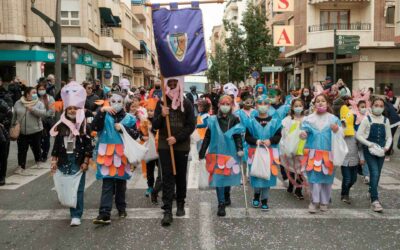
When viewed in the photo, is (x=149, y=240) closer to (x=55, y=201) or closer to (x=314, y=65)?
(x=55, y=201)

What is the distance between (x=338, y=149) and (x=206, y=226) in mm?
2252

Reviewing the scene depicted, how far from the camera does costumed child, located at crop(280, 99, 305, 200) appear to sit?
7855mm

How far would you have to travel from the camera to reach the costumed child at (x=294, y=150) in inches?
309

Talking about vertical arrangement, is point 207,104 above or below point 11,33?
below

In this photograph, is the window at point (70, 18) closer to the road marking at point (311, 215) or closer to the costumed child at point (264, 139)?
the costumed child at point (264, 139)

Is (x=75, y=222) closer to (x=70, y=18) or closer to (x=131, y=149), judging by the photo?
(x=131, y=149)

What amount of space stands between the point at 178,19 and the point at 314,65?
99.0 feet

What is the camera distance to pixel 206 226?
6051 millimetres

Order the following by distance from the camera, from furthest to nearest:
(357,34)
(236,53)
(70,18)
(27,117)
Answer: (236,53)
(357,34)
(70,18)
(27,117)

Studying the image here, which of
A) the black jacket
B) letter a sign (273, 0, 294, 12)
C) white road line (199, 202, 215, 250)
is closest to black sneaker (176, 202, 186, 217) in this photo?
white road line (199, 202, 215, 250)

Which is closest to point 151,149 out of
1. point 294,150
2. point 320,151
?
point 294,150

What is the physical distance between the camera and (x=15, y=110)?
9992mm

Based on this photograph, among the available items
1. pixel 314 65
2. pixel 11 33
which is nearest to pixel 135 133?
pixel 11 33

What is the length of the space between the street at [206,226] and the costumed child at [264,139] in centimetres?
32
